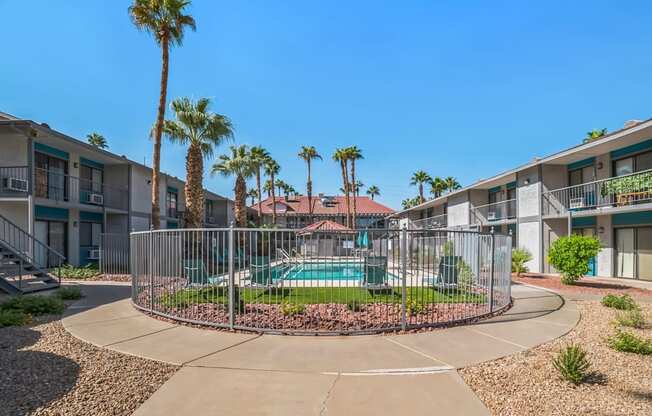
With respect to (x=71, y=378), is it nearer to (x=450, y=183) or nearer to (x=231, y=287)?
(x=231, y=287)

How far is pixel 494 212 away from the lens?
27.9m

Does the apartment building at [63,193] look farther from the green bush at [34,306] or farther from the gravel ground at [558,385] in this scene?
the gravel ground at [558,385]

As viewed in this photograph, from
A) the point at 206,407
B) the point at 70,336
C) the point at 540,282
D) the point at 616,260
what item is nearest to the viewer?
the point at 206,407

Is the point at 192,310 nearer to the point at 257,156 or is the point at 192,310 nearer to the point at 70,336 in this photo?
the point at 70,336

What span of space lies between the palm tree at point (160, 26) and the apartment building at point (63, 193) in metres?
3.65

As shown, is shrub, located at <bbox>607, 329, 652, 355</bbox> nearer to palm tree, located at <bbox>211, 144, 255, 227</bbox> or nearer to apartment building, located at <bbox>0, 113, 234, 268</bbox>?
apartment building, located at <bbox>0, 113, 234, 268</bbox>

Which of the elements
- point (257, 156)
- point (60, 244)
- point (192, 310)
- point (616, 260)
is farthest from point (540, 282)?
point (257, 156)

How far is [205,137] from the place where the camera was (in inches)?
772

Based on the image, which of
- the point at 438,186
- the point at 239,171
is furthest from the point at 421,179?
the point at 239,171

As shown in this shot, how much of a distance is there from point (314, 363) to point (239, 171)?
90.6 ft

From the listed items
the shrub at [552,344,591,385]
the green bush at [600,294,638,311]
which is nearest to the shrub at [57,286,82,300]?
the shrub at [552,344,591,385]

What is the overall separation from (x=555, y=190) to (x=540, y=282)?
22.4 feet

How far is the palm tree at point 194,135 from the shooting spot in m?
19.1

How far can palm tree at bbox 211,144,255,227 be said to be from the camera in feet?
96.4
